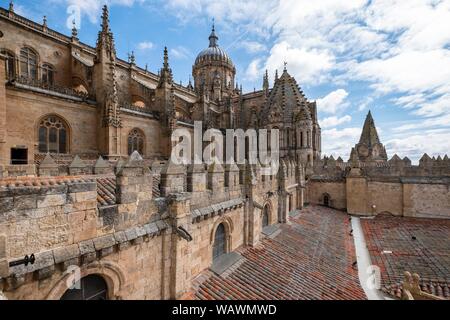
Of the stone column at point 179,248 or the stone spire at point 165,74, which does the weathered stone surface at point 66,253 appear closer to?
the stone column at point 179,248

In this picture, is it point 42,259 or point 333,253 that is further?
point 333,253

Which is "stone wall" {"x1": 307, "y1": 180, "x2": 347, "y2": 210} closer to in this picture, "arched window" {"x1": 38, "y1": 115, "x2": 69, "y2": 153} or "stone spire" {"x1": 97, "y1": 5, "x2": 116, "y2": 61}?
"arched window" {"x1": 38, "y1": 115, "x2": 69, "y2": 153}

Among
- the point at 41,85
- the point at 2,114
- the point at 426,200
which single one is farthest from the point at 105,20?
the point at 426,200

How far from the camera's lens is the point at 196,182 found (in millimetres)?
6930

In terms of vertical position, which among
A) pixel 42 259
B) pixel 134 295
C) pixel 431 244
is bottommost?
pixel 431 244

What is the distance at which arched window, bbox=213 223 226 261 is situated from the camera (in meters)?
8.00

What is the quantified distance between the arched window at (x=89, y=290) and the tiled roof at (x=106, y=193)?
5.05 ft

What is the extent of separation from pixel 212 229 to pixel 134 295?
3132 mm

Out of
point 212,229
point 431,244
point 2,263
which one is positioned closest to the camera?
point 2,263

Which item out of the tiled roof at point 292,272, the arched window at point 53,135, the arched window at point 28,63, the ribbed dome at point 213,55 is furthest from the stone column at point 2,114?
the ribbed dome at point 213,55
